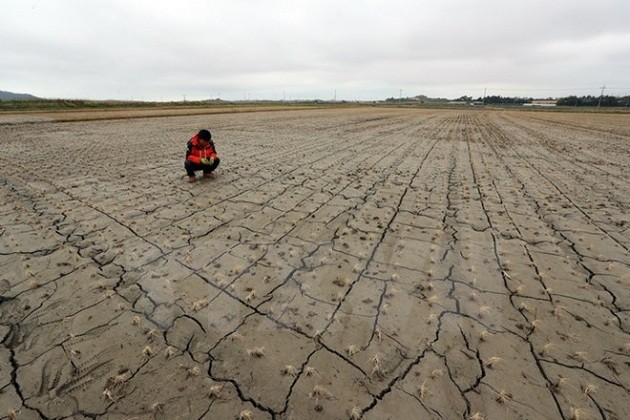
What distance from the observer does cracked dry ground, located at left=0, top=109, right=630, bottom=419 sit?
1859mm

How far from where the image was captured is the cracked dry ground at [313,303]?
1859 millimetres

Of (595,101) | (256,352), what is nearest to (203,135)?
(256,352)

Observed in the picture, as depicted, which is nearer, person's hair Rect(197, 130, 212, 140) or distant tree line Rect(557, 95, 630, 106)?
person's hair Rect(197, 130, 212, 140)

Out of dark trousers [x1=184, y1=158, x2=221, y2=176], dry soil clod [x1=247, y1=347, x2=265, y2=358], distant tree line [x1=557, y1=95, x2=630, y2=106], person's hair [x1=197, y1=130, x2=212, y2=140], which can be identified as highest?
distant tree line [x1=557, y1=95, x2=630, y2=106]

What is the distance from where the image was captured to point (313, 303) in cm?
265

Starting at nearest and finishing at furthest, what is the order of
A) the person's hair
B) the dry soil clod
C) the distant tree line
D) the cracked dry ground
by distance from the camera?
the cracked dry ground, the dry soil clod, the person's hair, the distant tree line

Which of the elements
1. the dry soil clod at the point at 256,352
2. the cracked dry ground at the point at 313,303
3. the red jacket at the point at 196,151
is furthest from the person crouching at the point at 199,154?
the dry soil clod at the point at 256,352

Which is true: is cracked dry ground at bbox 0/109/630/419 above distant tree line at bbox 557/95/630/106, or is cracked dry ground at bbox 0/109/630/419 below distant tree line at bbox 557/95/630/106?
below

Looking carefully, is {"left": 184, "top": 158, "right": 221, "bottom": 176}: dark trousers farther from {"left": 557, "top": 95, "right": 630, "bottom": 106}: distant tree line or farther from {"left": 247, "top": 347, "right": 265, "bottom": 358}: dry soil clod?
{"left": 557, "top": 95, "right": 630, "bottom": 106}: distant tree line

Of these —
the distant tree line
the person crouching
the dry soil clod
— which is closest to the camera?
the dry soil clod

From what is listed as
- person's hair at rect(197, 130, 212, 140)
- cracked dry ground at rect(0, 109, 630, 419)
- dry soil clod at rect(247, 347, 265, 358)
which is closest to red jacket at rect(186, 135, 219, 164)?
person's hair at rect(197, 130, 212, 140)

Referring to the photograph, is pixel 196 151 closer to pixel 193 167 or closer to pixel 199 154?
pixel 199 154

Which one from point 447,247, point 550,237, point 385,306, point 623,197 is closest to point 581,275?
point 550,237

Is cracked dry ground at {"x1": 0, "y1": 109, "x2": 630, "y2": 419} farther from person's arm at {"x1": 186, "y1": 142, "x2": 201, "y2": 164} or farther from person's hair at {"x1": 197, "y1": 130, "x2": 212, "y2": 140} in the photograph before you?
person's hair at {"x1": 197, "y1": 130, "x2": 212, "y2": 140}
